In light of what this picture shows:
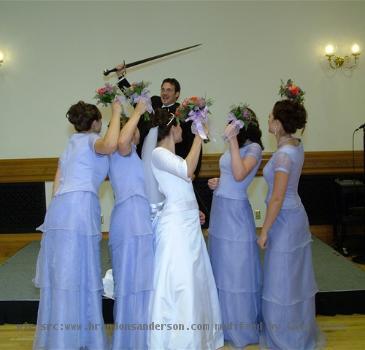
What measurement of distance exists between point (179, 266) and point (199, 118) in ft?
2.86

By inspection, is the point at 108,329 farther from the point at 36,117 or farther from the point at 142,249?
the point at 36,117

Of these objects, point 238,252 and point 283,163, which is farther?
point 238,252

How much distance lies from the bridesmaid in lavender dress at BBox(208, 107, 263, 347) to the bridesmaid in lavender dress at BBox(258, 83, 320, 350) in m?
0.11

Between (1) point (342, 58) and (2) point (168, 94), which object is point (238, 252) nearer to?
(2) point (168, 94)

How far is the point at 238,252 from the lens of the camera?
9.13ft

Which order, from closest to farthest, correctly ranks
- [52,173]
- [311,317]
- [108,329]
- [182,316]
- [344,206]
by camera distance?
1. [182,316]
2. [311,317]
3. [108,329]
4. [344,206]
5. [52,173]

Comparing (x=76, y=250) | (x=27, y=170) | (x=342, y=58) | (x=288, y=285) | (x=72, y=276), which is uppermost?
(x=342, y=58)

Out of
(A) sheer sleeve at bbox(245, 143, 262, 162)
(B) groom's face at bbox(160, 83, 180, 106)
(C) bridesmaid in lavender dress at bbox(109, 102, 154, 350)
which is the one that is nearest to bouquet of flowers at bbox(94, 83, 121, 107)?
(C) bridesmaid in lavender dress at bbox(109, 102, 154, 350)

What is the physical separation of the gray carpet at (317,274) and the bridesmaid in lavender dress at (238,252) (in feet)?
2.93

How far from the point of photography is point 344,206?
4992 mm

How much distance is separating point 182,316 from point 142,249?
0.44m

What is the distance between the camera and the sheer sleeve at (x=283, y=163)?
259cm

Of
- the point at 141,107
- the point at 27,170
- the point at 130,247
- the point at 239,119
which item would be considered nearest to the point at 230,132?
the point at 239,119

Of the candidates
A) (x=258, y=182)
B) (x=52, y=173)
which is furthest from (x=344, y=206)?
(x=52, y=173)
